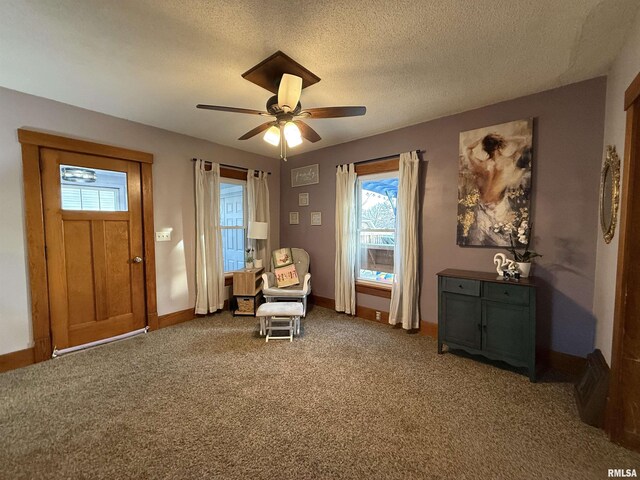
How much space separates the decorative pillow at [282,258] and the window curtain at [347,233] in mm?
840

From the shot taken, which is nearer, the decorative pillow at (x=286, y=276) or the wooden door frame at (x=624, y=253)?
the wooden door frame at (x=624, y=253)

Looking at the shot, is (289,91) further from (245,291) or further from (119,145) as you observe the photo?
(245,291)

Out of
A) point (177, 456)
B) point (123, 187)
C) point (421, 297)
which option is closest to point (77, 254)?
point (123, 187)

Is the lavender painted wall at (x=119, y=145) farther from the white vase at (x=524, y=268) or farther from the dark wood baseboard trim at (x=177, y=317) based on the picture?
the white vase at (x=524, y=268)

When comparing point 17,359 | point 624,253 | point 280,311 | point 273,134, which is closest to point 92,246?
point 17,359

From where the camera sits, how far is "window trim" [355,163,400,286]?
11.3 feet

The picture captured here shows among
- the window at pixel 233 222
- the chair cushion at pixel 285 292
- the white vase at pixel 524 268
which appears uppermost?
the window at pixel 233 222

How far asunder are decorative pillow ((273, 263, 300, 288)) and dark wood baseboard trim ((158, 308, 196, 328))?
4.25 ft

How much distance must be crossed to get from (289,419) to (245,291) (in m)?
2.25

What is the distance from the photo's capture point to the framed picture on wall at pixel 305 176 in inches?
167

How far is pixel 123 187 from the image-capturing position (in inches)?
120

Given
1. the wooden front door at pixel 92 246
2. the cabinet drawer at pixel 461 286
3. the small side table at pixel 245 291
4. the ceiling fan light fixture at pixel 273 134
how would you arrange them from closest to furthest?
1. the ceiling fan light fixture at pixel 273 134
2. the cabinet drawer at pixel 461 286
3. the wooden front door at pixel 92 246
4. the small side table at pixel 245 291

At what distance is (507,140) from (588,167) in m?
0.68

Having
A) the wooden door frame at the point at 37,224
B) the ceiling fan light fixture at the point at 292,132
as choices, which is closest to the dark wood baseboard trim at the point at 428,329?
the ceiling fan light fixture at the point at 292,132
